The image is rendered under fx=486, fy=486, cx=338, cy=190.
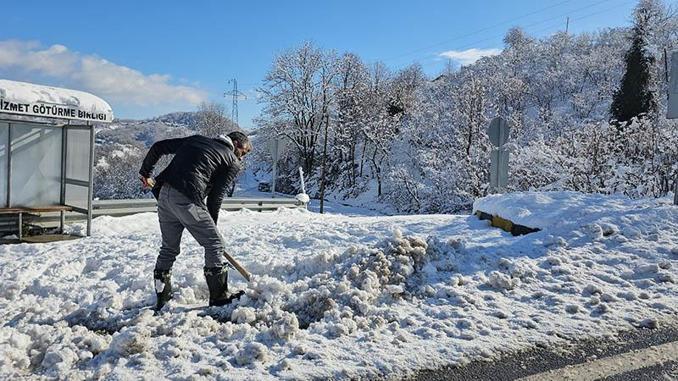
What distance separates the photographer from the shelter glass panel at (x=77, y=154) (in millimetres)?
8766

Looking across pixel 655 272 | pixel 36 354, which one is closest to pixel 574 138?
pixel 655 272

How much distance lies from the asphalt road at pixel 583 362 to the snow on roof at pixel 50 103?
7.10m

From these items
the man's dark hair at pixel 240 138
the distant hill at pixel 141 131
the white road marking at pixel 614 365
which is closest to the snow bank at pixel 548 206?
the white road marking at pixel 614 365

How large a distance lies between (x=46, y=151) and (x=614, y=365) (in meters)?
9.06

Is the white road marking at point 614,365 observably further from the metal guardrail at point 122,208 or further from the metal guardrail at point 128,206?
the metal guardrail at point 122,208

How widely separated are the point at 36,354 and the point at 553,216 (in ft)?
20.3

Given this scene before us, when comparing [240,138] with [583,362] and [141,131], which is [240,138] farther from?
[141,131]

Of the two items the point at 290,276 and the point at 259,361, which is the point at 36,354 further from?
the point at 290,276

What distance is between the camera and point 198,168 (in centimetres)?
417

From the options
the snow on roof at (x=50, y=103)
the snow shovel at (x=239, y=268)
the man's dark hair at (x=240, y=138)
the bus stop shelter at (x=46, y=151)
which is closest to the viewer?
the man's dark hair at (x=240, y=138)

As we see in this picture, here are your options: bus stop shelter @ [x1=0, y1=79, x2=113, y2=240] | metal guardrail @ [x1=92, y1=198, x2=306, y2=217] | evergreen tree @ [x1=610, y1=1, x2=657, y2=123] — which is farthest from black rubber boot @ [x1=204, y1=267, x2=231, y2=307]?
evergreen tree @ [x1=610, y1=1, x2=657, y2=123]

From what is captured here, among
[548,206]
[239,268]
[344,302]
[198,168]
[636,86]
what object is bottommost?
[344,302]

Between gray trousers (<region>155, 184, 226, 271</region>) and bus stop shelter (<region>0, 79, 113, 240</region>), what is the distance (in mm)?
4576

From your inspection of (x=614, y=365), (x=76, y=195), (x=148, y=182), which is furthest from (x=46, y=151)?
(x=614, y=365)
